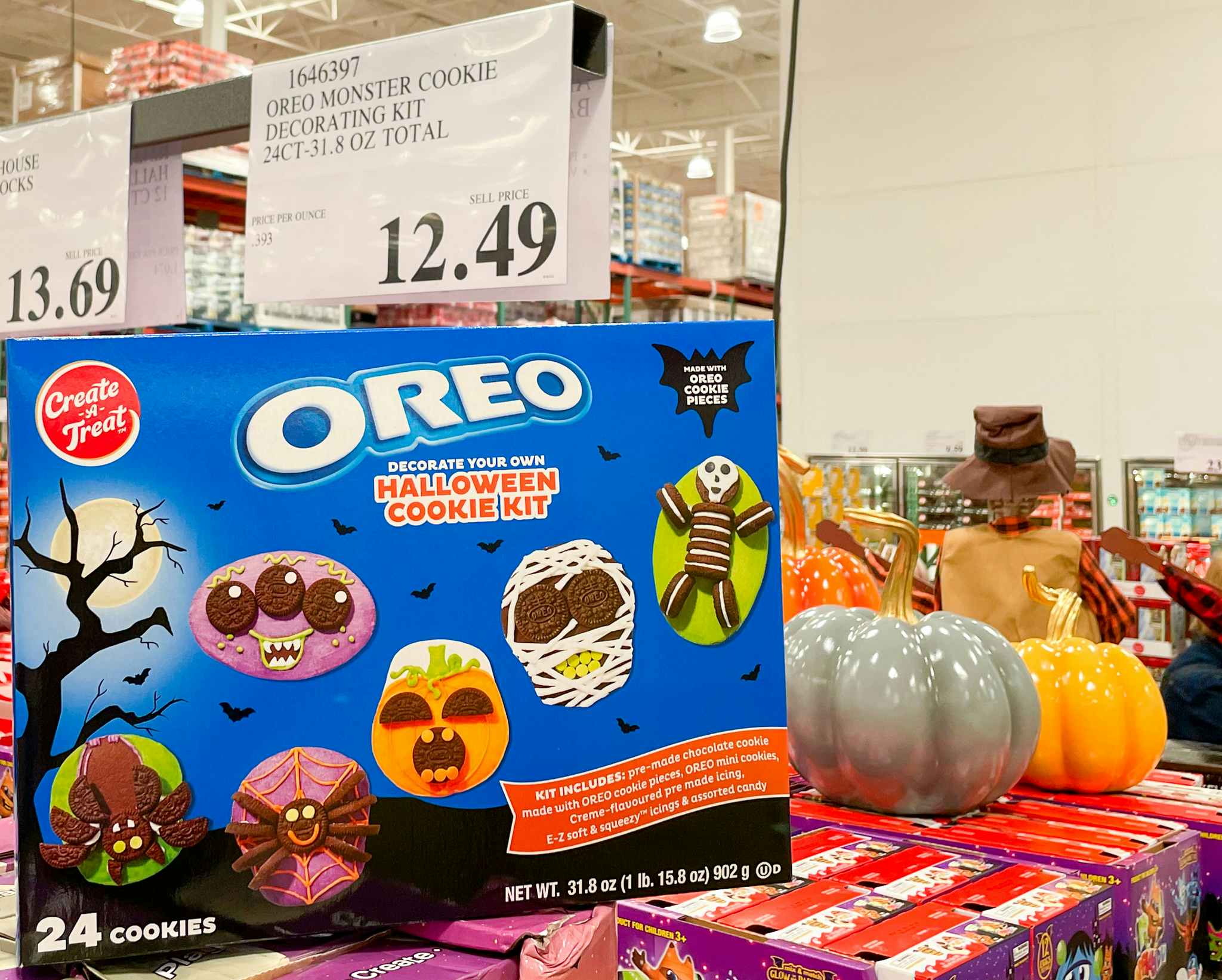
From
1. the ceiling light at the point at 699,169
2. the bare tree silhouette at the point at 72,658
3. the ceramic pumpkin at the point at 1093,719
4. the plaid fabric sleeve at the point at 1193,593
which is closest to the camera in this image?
the bare tree silhouette at the point at 72,658

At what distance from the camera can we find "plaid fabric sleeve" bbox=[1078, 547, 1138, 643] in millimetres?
3305

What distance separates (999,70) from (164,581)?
4941 millimetres

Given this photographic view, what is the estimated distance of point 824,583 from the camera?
225cm

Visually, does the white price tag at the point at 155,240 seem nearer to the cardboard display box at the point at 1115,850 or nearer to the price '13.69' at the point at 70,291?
the price '13.69' at the point at 70,291

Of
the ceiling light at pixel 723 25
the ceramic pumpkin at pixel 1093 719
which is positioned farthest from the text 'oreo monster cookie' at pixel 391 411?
the ceiling light at pixel 723 25

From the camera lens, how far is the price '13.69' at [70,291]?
1.90 m

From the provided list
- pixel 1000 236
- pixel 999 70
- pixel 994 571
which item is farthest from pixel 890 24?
pixel 994 571

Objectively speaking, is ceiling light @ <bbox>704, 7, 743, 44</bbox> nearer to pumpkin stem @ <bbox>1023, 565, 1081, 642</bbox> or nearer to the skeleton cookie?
pumpkin stem @ <bbox>1023, 565, 1081, 642</bbox>

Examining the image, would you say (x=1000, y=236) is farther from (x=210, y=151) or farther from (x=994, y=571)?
(x=210, y=151)

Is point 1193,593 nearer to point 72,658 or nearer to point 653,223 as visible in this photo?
point 72,658

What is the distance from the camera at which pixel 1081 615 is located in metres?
3.36

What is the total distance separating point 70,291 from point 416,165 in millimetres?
742

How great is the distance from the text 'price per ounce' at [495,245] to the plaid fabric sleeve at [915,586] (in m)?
1.61

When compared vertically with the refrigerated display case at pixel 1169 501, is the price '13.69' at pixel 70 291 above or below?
above
